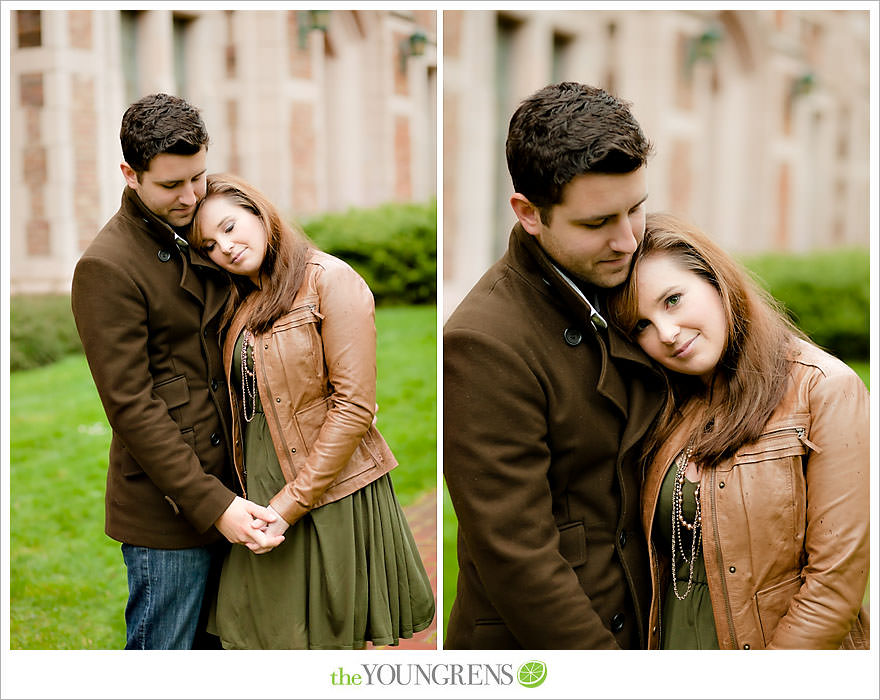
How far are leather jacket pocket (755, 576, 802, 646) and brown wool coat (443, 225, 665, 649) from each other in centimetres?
35

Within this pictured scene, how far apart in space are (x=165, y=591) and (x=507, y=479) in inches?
53.9

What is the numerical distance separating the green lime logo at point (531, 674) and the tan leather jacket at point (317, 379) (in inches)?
35.9

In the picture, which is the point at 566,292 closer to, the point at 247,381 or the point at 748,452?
the point at 748,452

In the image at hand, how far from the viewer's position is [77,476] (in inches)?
179

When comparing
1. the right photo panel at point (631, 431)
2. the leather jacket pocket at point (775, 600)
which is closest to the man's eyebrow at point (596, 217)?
the right photo panel at point (631, 431)

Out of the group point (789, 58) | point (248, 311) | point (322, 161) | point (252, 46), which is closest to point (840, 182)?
point (789, 58)

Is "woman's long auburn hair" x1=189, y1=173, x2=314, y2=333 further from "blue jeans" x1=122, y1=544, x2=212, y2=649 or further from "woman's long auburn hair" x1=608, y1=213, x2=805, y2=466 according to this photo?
"woman's long auburn hair" x1=608, y1=213, x2=805, y2=466

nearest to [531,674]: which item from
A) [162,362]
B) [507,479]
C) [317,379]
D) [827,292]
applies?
[507,479]

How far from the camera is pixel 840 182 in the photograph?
25.6 feet

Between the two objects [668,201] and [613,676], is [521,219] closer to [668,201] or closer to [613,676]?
[613,676]

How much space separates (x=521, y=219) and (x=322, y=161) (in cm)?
228

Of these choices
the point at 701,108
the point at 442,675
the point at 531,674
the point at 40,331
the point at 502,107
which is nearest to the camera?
the point at 531,674

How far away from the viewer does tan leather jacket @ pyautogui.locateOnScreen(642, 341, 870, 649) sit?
219 cm

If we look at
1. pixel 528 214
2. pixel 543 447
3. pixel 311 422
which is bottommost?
pixel 311 422
